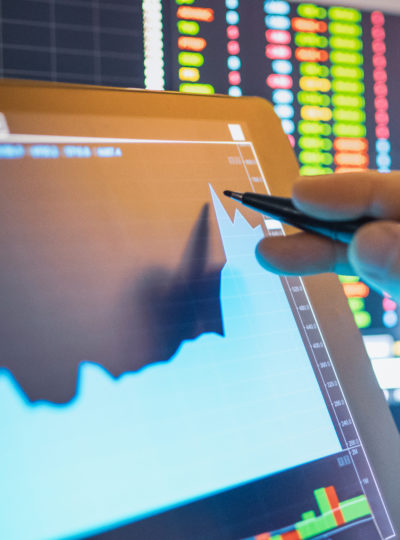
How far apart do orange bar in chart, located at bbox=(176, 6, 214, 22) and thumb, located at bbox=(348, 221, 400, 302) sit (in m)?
0.68

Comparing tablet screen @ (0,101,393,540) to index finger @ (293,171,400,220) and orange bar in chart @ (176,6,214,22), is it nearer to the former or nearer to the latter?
index finger @ (293,171,400,220)

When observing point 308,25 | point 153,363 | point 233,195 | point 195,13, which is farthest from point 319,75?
point 153,363

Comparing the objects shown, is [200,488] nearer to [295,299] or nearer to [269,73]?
[295,299]

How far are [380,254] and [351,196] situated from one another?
0.06 m

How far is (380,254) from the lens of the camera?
0.28 m

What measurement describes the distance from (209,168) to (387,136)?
724mm

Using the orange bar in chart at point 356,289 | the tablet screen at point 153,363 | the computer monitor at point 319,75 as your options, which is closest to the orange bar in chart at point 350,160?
the computer monitor at point 319,75

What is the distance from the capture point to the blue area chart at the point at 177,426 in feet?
0.89

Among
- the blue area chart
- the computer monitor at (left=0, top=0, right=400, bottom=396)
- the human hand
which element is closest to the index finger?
the human hand

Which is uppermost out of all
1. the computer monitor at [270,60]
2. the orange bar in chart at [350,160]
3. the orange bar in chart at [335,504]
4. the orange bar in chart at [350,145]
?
the computer monitor at [270,60]

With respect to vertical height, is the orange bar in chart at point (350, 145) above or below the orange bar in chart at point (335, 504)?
above

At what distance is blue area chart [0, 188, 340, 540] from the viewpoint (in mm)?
271

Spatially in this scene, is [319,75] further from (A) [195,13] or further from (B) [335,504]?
(B) [335,504]

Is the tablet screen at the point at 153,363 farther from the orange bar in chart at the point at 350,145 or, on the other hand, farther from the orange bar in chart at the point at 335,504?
the orange bar in chart at the point at 350,145
